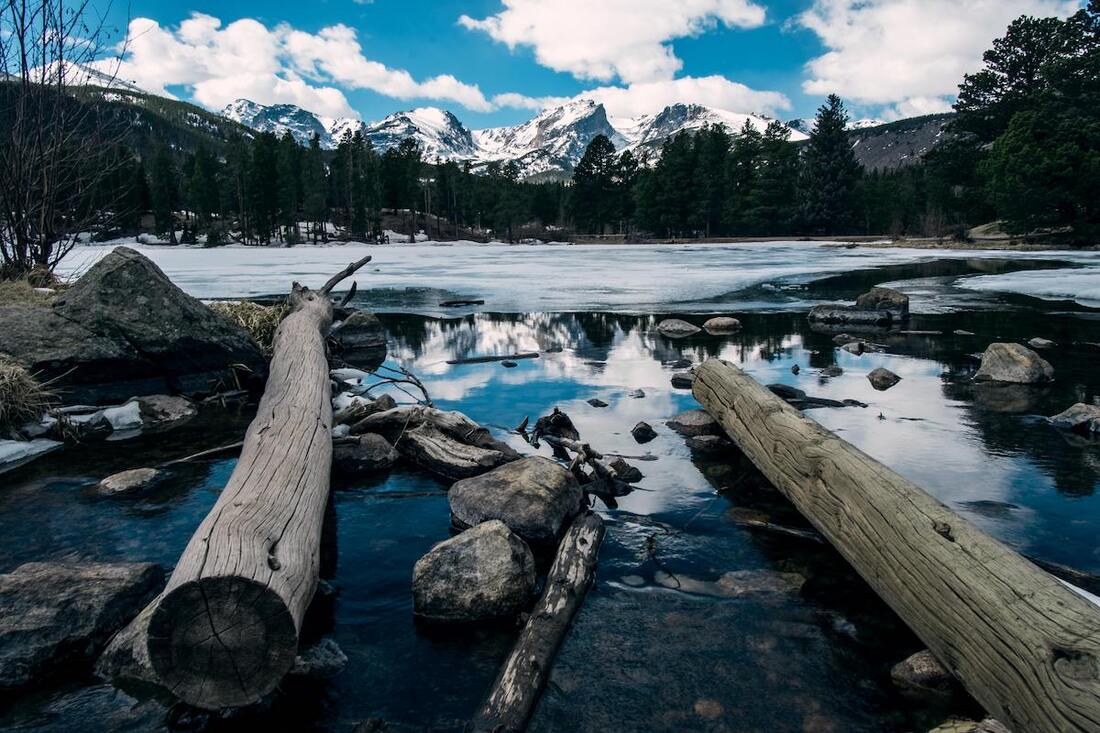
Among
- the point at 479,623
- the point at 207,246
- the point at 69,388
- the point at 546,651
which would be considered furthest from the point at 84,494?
the point at 207,246

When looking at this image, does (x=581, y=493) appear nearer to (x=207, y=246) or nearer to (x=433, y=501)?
(x=433, y=501)

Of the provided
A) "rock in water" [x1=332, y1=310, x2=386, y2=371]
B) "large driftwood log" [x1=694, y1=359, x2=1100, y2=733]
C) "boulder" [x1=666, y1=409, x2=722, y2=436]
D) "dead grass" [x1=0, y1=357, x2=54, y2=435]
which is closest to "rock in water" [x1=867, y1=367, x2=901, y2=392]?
"boulder" [x1=666, y1=409, x2=722, y2=436]

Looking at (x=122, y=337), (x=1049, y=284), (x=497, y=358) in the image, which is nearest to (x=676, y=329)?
(x=497, y=358)

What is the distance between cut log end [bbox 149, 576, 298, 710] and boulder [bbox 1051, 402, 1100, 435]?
8.66 m

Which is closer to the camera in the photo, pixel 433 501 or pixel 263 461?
pixel 263 461

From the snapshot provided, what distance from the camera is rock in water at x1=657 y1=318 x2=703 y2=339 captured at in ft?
47.5

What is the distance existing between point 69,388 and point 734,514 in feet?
→ 26.9

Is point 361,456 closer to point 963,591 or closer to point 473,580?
point 473,580

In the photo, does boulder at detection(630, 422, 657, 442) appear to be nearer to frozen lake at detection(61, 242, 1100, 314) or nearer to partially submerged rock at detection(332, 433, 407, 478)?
partially submerged rock at detection(332, 433, 407, 478)

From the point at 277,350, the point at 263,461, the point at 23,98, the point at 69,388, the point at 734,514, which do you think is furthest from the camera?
the point at 23,98

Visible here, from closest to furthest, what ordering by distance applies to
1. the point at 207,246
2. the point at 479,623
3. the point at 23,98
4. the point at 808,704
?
A: the point at 808,704
the point at 479,623
the point at 23,98
the point at 207,246

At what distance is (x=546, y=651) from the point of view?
347 cm

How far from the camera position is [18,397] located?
7.13 meters

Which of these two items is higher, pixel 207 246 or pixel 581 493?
pixel 207 246
